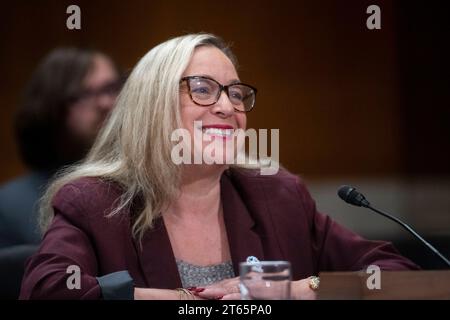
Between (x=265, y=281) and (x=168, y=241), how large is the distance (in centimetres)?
51

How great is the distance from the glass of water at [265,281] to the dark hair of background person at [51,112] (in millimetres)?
1336

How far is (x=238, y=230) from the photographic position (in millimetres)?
1930

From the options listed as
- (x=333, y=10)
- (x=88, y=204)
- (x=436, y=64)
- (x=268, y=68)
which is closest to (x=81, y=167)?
(x=88, y=204)

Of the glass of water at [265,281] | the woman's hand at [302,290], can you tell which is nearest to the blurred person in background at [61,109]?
the woman's hand at [302,290]

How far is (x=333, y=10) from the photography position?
2.70 metres

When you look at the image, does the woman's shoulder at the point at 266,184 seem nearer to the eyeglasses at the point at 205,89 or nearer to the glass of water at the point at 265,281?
the eyeglasses at the point at 205,89

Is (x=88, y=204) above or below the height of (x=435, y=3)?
below

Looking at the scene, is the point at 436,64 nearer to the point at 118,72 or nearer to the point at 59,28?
the point at 118,72

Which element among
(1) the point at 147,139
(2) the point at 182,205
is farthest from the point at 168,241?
(1) the point at 147,139

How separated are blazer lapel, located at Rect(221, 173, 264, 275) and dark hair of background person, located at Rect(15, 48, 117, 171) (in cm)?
77

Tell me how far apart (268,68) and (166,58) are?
0.83 metres

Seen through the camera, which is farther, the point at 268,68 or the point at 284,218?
the point at 268,68

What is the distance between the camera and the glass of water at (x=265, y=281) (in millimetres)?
1371

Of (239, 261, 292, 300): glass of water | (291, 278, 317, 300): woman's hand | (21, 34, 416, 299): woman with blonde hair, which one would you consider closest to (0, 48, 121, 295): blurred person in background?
(21, 34, 416, 299): woman with blonde hair
